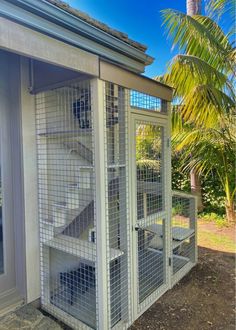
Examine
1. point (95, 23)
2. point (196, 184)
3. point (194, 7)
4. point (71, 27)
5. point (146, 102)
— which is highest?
point (194, 7)

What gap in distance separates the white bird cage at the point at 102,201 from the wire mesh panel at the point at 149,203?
0.04ft

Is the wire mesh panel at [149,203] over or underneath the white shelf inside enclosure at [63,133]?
underneath

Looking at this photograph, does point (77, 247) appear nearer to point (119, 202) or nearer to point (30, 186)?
point (119, 202)

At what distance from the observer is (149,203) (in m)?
3.10

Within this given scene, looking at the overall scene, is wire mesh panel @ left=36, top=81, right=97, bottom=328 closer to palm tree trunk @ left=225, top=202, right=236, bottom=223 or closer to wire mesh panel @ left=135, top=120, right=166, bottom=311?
wire mesh panel @ left=135, top=120, right=166, bottom=311

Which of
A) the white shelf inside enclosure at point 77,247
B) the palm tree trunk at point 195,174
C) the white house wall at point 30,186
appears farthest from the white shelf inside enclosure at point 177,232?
the palm tree trunk at point 195,174

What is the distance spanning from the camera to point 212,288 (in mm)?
3467

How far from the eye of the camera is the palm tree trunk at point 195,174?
21.8 ft

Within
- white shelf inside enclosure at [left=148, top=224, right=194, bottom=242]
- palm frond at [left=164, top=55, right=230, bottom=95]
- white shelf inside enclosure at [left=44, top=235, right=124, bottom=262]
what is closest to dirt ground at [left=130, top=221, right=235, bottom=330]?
white shelf inside enclosure at [left=148, top=224, right=194, bottom=242]

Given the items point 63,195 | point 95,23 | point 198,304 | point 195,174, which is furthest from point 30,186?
point 195,174

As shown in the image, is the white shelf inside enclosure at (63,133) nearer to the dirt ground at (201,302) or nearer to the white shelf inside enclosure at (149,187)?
the white shelf inside enclosure at (149,187)

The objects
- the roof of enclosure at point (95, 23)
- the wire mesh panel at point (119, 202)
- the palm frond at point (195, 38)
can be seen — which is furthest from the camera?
the palm frond at point (195, 38)

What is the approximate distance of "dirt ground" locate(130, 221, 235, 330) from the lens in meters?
→ 2.74

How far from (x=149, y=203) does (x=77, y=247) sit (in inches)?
38.8
